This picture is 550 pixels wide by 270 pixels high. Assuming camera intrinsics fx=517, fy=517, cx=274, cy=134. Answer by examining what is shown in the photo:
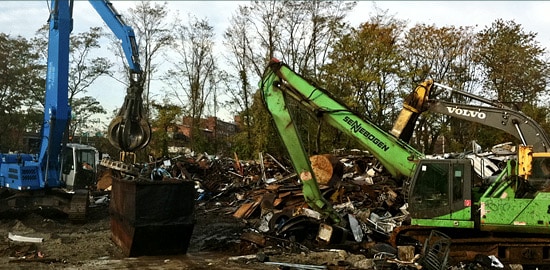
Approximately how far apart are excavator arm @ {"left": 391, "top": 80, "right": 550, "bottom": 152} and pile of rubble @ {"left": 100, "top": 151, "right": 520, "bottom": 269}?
2.43 metres

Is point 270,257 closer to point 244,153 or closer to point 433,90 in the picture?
point 433,90

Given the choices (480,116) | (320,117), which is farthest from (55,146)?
(480,116)

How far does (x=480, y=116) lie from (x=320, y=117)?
3.41 metres

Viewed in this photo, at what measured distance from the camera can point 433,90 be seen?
36.9ft

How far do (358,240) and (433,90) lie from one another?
378cm

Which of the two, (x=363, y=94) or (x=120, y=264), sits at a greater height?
(x=363, y=94)

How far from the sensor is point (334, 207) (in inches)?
547

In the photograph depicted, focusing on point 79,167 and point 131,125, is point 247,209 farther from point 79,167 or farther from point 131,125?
point 131,125

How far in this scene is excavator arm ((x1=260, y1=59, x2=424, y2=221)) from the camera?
36.6ft

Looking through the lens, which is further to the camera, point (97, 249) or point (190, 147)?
point (190, 147)

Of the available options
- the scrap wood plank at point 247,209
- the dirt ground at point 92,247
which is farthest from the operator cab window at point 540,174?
the scrap wood plank at point 247,209

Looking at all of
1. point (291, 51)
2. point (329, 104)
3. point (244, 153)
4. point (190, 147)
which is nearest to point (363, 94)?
point (291, 51)

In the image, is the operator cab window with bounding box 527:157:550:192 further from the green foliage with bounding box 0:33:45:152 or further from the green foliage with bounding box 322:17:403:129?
the green foliage with bounding box 0:33:45:152

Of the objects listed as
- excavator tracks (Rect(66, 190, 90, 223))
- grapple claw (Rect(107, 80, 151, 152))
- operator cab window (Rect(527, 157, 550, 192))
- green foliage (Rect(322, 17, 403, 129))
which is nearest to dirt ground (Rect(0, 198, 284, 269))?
excavator tracks (Rect(66, 190, 90, 223))
